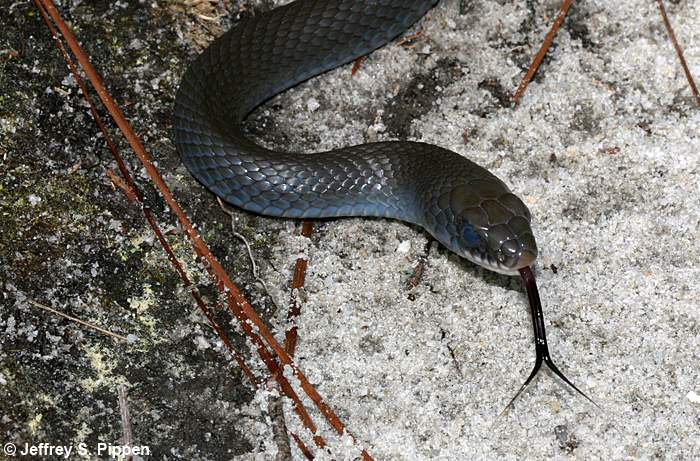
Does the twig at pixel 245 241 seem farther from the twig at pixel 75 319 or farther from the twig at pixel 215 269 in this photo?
the twig at pixel 75 319

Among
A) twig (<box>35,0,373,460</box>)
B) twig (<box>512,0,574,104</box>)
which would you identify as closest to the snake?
twig (<box>35,0,373,460</box>)

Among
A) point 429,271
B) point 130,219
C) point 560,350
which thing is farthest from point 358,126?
point 560,350

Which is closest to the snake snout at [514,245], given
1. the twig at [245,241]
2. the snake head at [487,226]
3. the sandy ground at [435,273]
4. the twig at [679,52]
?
the snake head at [487,226]

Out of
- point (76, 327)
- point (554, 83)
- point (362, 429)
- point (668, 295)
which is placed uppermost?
point (76, 327)

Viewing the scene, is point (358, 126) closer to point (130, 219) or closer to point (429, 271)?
point (429, 271)

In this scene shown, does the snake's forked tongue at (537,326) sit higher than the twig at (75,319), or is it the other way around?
the twig at (75,319)

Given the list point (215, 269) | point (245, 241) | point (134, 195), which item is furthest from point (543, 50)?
point (134, 195)

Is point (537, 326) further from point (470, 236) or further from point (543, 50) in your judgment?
point (543, 50)
